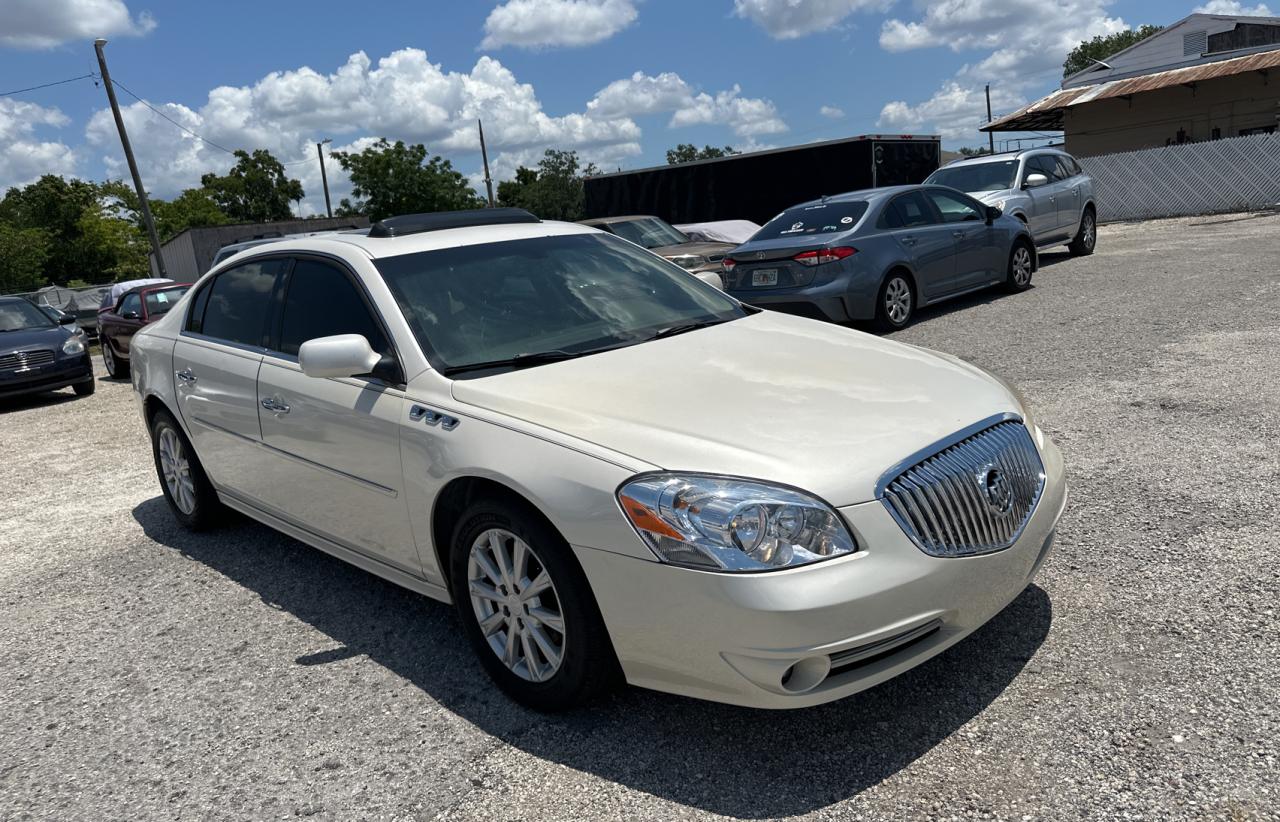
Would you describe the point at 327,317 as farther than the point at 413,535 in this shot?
Yes

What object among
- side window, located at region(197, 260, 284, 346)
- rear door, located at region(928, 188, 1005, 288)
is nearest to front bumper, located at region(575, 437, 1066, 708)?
side window, located at region(197, 260, 284, 346)

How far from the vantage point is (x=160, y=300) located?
46.1ft

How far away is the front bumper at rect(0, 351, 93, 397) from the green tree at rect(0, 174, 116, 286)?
211ft

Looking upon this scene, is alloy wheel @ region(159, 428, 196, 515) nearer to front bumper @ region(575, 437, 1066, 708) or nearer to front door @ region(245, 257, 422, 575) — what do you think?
front door @ region(245, 257, 422, 575)

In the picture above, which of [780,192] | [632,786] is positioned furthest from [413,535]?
[780,192]

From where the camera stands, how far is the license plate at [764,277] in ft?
33.8

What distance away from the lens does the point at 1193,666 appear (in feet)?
10.2

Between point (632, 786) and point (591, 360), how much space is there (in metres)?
1.52

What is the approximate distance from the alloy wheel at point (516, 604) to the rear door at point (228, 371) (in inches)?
66.4

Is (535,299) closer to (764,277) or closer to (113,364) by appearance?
(764,277)

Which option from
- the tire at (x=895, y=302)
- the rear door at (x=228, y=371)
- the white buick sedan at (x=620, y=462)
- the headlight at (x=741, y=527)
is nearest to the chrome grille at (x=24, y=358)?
the rear door at (x=228, y=371)

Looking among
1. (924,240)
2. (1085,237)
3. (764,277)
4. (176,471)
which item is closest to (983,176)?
(1085,237)

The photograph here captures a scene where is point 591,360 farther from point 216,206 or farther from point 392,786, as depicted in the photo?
point 216,206

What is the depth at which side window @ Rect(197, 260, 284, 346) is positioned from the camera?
471cm
